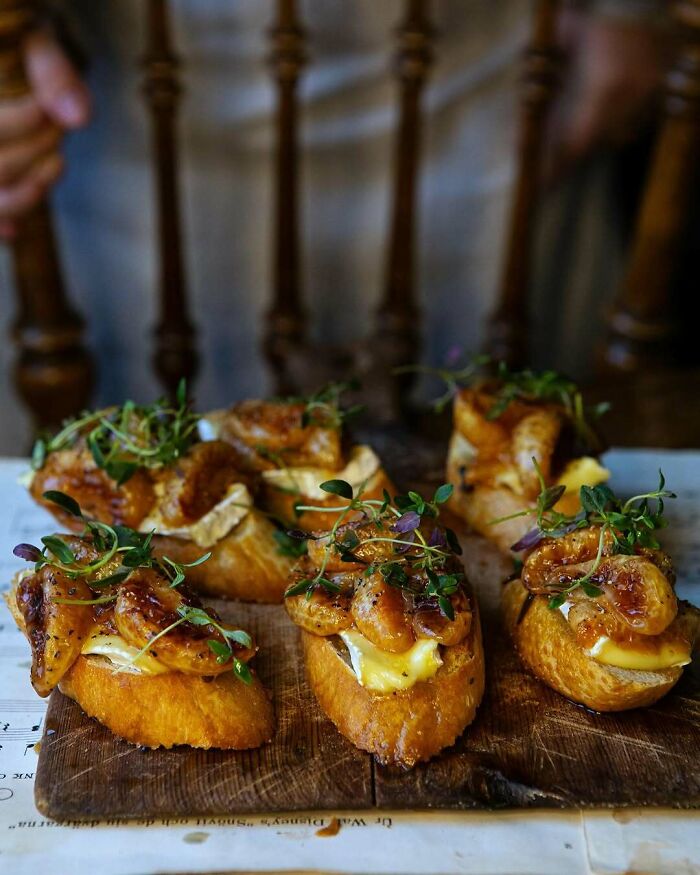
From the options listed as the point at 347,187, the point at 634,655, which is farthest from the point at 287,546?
the point at 347,187

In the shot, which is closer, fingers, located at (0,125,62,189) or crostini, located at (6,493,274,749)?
crostini, located at (6,493,274,749)

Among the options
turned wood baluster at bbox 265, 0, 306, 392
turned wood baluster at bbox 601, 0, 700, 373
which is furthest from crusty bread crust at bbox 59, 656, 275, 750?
turned wood baluster at bbox 601, 0, 700, 373

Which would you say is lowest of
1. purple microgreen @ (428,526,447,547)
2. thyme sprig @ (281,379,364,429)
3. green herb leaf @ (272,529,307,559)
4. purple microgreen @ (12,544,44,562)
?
green herb leaf @ (272,529,307,559)

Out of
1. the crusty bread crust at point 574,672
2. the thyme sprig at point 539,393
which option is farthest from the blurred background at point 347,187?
the crusty bread crust at point 574,672

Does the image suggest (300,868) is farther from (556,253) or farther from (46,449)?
(556,253)

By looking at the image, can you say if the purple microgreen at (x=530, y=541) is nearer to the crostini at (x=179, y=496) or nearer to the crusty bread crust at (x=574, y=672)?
the crusty bread crust at (x=574, y=672)

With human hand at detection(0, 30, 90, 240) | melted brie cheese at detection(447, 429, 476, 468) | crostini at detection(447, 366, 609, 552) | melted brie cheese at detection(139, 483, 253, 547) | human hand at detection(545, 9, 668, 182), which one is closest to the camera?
melted brie cheese at detection(139, 483, 253, 547)

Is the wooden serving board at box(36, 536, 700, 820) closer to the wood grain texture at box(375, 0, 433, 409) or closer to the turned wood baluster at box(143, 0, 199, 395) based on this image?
the wood grain texture at box(375, 0, 433, 409)

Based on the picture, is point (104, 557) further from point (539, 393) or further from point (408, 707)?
point (539, 393)

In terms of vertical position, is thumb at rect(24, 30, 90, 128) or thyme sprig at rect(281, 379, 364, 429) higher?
thumb at rect(24, 30, 90, 128)
